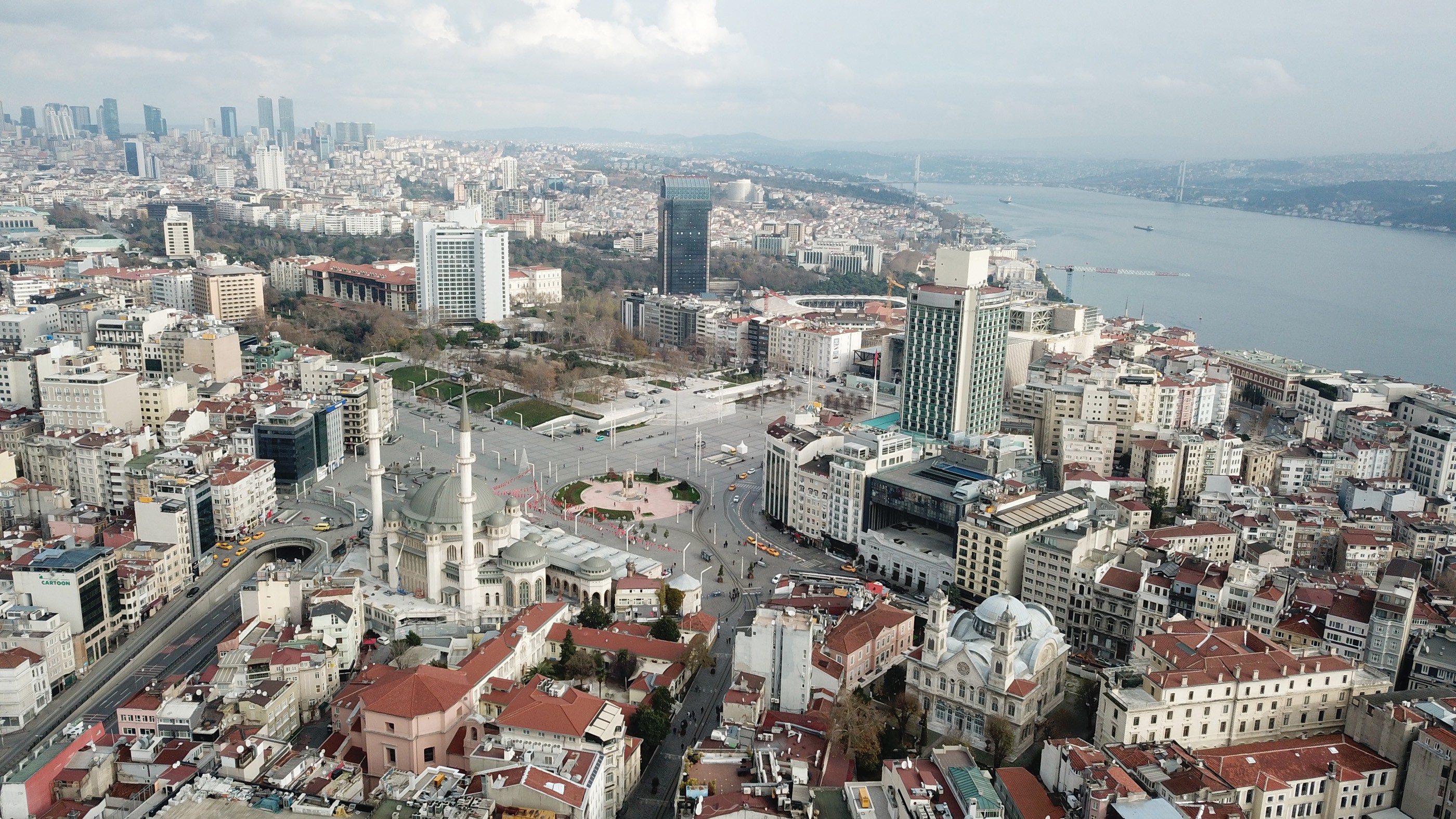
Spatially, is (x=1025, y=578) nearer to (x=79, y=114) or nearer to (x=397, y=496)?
(x=397, y=496)

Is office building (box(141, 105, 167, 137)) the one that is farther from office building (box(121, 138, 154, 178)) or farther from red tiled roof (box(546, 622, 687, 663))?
red tiled roof (box(546, 622, 687, 663))

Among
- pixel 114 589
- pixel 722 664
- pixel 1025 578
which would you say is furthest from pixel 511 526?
pixel 1025 578

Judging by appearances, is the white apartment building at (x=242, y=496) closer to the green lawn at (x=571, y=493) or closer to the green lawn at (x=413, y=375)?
the green lawn at (x=571, y=493)

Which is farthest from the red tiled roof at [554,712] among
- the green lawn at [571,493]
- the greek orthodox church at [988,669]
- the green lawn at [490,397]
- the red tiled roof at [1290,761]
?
the green lawn at [490,397]

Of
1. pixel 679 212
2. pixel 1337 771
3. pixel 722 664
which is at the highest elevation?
pixel 679 212

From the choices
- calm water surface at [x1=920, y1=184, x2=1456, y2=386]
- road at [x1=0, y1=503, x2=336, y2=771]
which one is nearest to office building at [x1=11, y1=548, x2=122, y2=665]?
road at [x1=0, y1=503, x2=336, y2=771]
